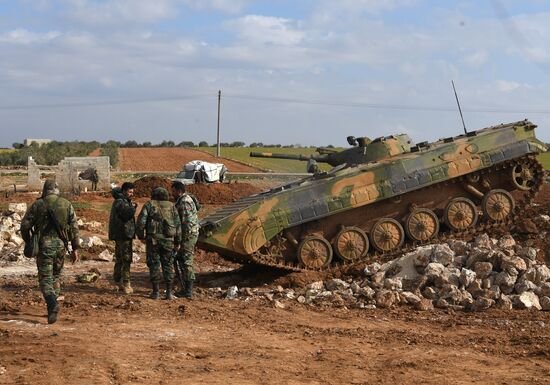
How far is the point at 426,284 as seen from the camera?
13875mm

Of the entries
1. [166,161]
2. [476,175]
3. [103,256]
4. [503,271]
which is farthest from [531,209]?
[166,161]

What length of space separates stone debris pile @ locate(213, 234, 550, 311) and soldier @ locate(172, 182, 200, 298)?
2.65 feet

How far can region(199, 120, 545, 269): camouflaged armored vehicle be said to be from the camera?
15195 mm

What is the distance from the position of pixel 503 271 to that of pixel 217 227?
4714 mm

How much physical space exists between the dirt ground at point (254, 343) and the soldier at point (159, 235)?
41 centimetres

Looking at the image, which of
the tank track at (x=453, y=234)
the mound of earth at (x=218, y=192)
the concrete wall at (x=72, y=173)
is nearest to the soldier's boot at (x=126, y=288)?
the tank track at (x=453, y=234)

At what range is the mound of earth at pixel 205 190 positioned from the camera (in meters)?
33.2

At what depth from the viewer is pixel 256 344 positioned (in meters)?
10.4

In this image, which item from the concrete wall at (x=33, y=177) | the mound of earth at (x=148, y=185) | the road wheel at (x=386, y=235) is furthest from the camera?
the concrete wall at (x=33, y=177)

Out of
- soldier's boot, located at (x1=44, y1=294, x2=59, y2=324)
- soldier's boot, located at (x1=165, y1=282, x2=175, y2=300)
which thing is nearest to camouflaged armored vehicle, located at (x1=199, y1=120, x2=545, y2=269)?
soldier's boot, located at (x1=165, y1=282, x2=175, y2=300)

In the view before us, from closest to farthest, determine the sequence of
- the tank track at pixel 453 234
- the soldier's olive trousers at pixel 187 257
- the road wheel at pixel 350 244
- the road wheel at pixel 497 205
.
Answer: the soldier's olive trousers at pixel 187 257
the tank track at pixel 453 234
the road wheel at pixel 350 244
the road wheel at pixel 497 205

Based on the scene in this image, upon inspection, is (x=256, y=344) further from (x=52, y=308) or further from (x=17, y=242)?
(x=17, y=242)

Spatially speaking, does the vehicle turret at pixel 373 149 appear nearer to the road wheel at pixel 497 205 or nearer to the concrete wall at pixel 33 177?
the road wheel at pixel 497 205

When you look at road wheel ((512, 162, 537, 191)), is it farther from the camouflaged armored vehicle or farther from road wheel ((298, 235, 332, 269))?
road wheel ((298, 235, 332, 269))
